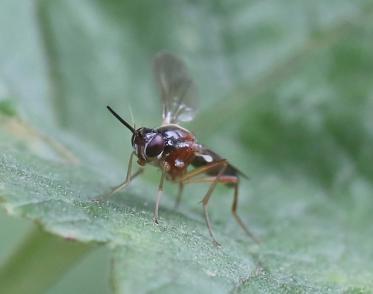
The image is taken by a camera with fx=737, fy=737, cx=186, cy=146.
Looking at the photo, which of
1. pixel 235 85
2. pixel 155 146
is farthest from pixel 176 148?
pixel 235 85

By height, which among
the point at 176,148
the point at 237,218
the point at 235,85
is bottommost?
the point at 237,218

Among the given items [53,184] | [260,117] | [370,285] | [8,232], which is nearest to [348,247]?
[370,285]

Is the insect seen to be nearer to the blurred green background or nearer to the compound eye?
the compound eye

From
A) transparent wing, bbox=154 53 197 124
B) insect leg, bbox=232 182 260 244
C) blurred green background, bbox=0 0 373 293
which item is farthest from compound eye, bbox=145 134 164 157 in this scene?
blurred green background, bbox=0 0 373 293

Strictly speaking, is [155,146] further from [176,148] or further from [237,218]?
[237,218]

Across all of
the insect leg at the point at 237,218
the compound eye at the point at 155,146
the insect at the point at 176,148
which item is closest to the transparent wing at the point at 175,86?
the insect at the point at 176,148

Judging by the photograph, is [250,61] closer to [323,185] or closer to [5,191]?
[323,185]

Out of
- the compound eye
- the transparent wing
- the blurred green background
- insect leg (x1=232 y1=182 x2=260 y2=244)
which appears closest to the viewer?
the compound eye
